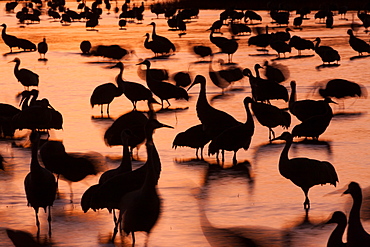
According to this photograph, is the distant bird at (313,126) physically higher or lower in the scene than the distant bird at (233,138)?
lower

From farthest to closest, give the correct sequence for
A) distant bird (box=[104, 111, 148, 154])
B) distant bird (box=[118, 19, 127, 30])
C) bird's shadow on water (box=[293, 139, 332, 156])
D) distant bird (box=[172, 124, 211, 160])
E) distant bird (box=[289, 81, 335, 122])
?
distant bird (box=[118, 19, 127, 30]) < distant bird (box=[289, 81, 335, 122]) < bird's shadow on water (box=[293, 139, 332, 156]) < distant bird (box=[172, 124, 211, 160]) < distant bird (box=[104, 111, 148, 154])

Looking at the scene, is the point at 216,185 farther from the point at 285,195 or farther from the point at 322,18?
the point at 322,18

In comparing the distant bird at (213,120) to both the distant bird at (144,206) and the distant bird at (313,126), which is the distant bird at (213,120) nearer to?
the distant bird at (313,126)

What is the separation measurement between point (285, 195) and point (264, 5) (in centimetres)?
5313

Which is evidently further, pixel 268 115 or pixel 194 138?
pixel 268 115

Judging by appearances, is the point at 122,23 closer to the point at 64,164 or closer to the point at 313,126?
the point at 313,126

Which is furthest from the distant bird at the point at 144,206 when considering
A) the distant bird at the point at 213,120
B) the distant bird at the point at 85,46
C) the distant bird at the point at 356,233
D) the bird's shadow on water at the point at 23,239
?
the distant bird at the point at 85,46

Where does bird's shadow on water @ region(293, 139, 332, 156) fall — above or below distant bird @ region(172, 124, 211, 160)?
below

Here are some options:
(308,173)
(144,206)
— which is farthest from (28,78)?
(144,206)

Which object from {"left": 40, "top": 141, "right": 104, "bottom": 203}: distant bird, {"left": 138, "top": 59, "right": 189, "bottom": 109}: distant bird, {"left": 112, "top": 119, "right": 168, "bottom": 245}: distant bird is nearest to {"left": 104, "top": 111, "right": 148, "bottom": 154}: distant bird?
{"left": 40, "top": 141, "right": 104, "bottom": 203}: distant bird

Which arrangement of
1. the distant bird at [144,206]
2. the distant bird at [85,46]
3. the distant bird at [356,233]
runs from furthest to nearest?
the distant bird at [85,46]
the distant bird at [144,206]
the distant bird at [356,233]

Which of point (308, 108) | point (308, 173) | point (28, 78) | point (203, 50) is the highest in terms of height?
point (308, 173)

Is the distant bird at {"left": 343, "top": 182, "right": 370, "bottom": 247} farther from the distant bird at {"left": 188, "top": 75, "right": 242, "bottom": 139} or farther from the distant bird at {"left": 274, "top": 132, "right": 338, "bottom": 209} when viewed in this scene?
the distant bird at {"left": 188, "top": 75, "right": 242, "bottom": 139}

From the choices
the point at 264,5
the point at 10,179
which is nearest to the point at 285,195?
the point at 10,179
